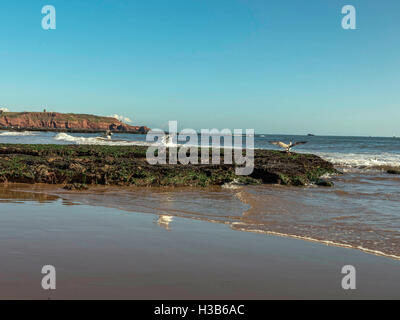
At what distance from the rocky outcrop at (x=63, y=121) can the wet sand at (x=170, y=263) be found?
554 feet

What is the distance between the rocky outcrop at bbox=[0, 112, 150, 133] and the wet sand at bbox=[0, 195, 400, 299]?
16880 centimetres

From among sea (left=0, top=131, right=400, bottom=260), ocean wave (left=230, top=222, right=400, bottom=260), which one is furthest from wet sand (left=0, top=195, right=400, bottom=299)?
sea (left=0, top=131, right=400, bottom=260)

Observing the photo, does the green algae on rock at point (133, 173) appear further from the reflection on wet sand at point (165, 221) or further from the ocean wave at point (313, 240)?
the ocean wave at point (313, 240)

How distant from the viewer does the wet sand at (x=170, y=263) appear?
3441mm

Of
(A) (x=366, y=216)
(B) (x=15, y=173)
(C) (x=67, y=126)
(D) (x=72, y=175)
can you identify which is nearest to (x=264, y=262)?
(A) (x=366, y=216)

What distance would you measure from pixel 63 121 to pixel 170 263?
19598 centimetres

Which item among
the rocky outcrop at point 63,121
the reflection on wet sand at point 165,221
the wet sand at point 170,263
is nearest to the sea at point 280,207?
the reflection on wet sand at point 165,221

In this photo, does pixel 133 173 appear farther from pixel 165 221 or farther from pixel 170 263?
pixel 170 263

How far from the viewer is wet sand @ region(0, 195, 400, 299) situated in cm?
344

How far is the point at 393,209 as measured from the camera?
827 centimetres

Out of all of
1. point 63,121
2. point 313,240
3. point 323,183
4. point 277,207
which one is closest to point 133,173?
point 277,207

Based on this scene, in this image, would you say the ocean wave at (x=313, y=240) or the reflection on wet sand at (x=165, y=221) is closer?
the ocean wave at (x=313, y=240)

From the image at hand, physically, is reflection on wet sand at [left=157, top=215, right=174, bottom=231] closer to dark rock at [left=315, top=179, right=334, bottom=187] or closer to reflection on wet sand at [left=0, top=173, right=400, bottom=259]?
reflection on wet sand at [left=0, top=173, right=400, bottom=259]
